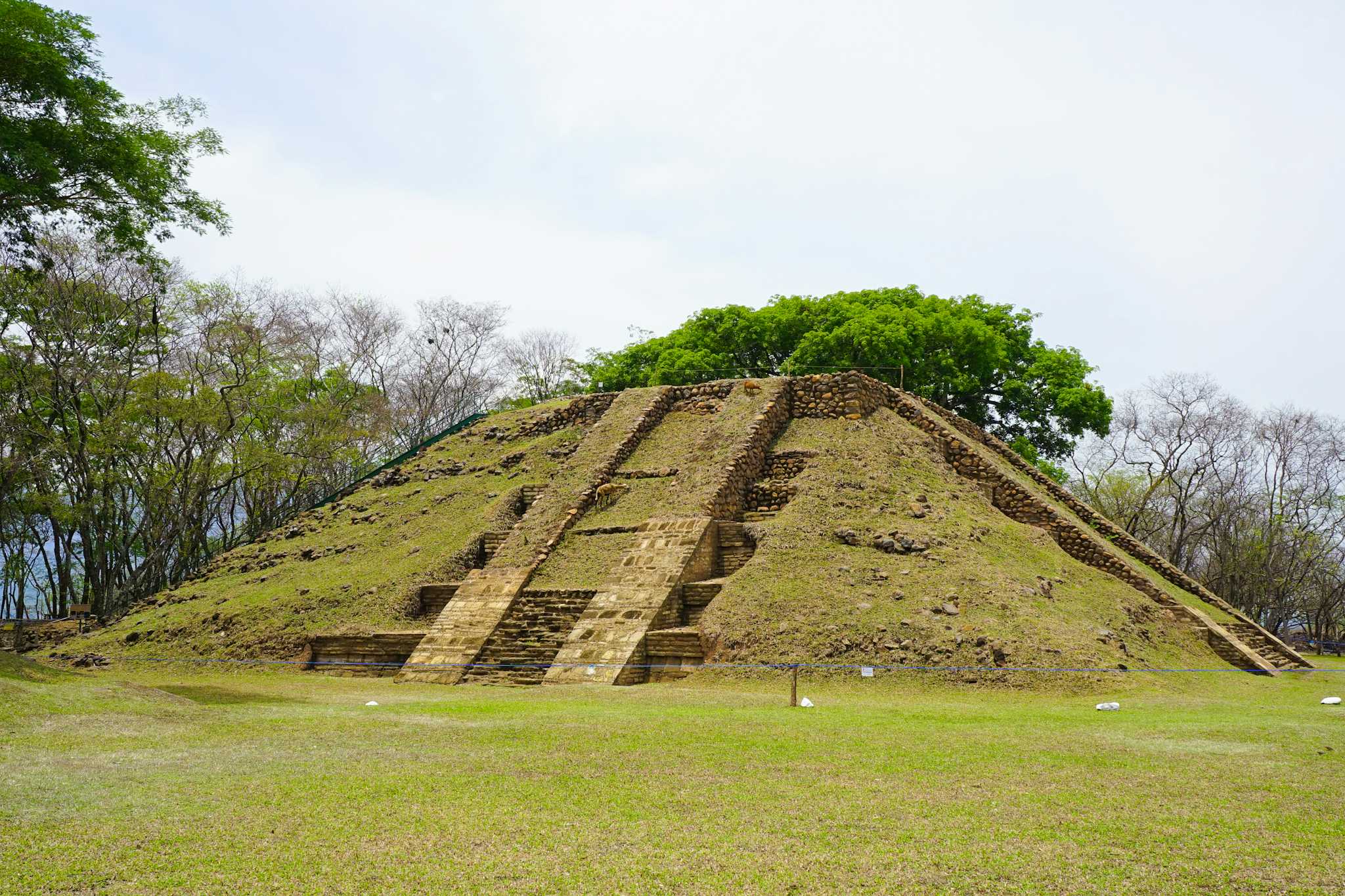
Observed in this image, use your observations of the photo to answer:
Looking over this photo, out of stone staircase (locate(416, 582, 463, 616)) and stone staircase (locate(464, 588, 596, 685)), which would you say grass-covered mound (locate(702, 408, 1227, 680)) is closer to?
stone staircase (locate(464, 588, 596, 685))

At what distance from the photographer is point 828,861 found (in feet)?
15.3

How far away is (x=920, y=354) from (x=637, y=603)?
59.1ft

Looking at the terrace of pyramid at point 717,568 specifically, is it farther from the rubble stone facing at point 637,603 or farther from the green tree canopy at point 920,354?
the green tree canopy at point 920,354

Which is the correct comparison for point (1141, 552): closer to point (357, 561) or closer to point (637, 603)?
point (637, 603)

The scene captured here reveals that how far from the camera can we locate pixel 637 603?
14.4 m

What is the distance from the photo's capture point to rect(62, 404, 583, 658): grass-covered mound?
679 inches

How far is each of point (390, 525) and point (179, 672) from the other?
A: 6.40m

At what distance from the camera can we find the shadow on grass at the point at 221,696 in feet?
37.2

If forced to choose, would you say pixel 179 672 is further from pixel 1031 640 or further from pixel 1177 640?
pixel 1177 640

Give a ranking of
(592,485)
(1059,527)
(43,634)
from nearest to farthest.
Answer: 1. (1059,527)
2. (592,485)
3. (43,634)

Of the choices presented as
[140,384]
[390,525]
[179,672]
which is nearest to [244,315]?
[140,384]

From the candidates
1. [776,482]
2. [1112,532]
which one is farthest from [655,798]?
[1112,532]

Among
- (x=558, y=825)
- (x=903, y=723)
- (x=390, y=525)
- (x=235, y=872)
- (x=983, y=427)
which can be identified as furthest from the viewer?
(x=983, y=427)

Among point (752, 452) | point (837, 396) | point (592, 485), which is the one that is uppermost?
point (837, 396)
